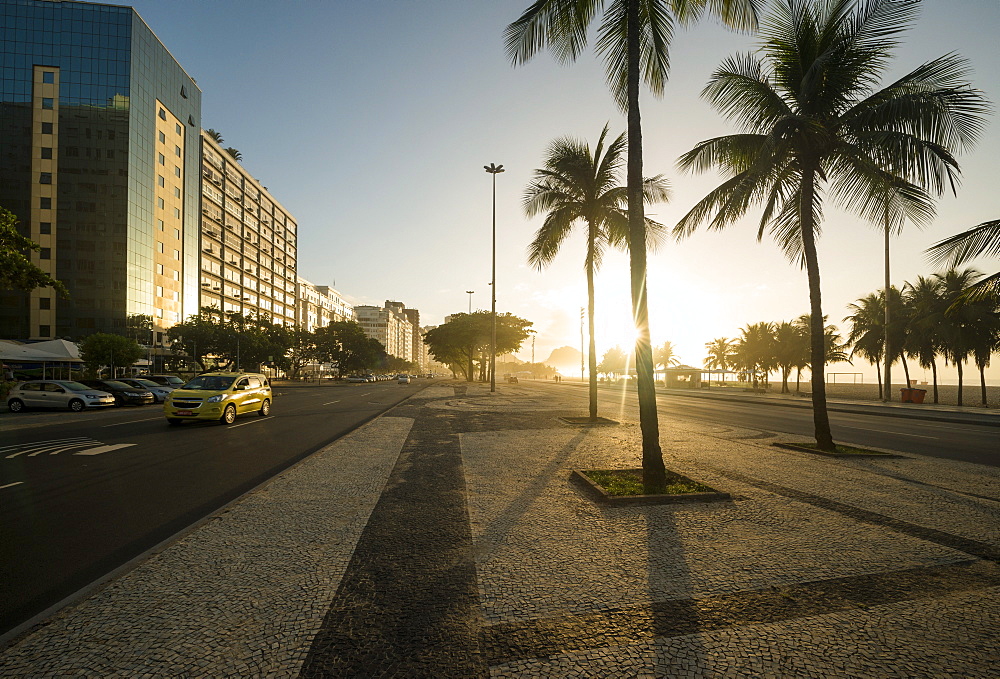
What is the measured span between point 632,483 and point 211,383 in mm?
15387

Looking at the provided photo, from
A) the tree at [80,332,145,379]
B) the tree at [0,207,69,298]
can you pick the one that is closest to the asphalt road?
the tree at [0,207,69,298]

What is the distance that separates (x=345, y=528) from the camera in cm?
533

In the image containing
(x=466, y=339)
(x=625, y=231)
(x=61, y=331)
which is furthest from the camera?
(x=466, y=339)

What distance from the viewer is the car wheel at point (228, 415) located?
16.1 metres

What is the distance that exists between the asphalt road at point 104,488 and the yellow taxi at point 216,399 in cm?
56

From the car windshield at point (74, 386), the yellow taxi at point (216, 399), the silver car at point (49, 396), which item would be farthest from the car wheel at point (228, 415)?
the car windshield at point (74, 386)

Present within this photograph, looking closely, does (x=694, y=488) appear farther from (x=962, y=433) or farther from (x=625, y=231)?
(x=962, y=433)

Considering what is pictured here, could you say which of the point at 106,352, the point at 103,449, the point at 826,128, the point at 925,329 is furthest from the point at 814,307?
the point at 106,352


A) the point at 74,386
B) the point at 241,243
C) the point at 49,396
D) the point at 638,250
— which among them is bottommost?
the point at 49,396

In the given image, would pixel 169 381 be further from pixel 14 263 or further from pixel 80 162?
pixel 80 162

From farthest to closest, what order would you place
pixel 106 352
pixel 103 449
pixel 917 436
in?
1. pixel 106 352
2. pixel 917 436
3. pixel 103 449

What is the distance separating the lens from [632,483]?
24.1ft

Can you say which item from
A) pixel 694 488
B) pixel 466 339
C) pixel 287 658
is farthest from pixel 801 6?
pixel 466 339

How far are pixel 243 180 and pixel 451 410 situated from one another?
295 ft
